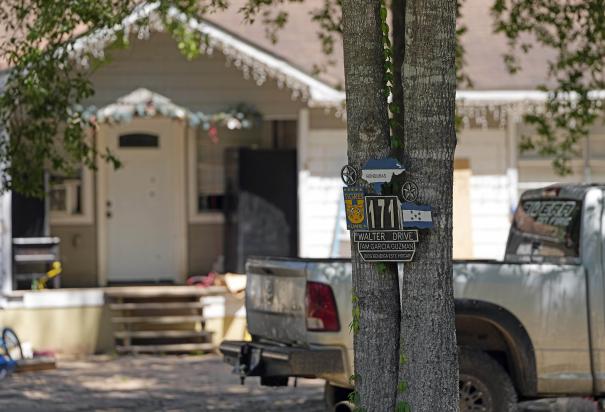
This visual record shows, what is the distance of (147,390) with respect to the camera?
41.2 feet

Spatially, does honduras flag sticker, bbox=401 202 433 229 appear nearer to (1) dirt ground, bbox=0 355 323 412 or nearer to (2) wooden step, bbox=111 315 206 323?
(1) dirt ground, bbox=0 355 323 412

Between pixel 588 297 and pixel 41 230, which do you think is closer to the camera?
pixel 588 297

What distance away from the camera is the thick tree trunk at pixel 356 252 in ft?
19.5

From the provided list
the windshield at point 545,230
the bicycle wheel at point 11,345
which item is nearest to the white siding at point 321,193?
the bicycle wheel at point 11,345

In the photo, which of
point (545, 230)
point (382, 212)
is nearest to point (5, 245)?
point (545, 230)

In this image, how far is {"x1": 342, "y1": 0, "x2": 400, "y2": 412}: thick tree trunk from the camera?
19.5ft

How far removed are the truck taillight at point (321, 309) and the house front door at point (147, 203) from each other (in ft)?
27.2

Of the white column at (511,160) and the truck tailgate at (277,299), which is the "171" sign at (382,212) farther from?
the white column at (511,160)

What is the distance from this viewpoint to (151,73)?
1600 centimetres

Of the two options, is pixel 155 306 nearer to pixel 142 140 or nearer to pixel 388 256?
pixel 142 140

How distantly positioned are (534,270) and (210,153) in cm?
872

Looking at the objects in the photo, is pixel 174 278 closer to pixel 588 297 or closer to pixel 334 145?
pixel 334 145

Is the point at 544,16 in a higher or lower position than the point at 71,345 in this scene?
higher

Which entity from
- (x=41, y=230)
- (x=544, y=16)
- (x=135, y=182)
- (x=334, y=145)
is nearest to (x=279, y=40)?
(x=334, y=145)
